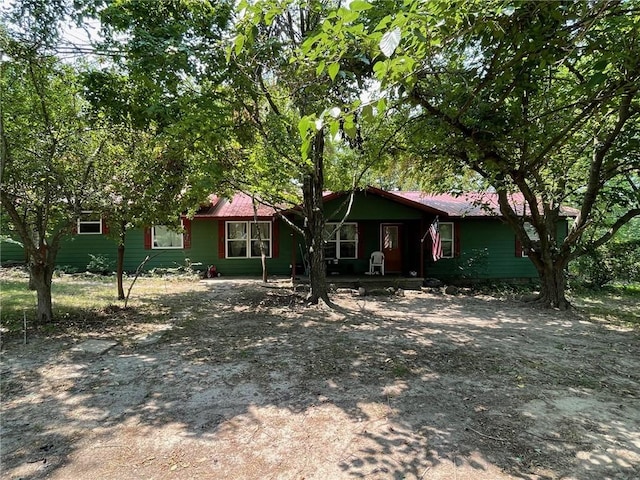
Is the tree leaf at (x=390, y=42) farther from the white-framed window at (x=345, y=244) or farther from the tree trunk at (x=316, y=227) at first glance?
the white-framed window at (x=345, y=244)

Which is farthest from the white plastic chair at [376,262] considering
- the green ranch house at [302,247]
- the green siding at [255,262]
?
the green siding at [255,262]

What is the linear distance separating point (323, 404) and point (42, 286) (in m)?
5.60

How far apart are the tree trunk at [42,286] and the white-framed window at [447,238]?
11.7 m

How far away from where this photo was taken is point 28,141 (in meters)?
5.72

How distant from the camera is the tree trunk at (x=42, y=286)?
249 inches

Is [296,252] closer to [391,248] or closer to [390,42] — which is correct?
[391,248]

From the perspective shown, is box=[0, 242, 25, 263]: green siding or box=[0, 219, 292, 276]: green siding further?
box=[0, 242, 25, 263]: green siding

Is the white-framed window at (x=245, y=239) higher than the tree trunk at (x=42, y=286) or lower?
higher

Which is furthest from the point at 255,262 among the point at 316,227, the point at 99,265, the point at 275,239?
the point at 99,265

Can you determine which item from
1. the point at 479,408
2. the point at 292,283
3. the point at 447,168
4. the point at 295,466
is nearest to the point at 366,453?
the point at 295,466

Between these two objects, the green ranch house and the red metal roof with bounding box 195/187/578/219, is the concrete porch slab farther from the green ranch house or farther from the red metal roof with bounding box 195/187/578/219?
the green ranch house

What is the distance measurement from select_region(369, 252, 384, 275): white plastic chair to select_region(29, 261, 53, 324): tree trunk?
943 cm

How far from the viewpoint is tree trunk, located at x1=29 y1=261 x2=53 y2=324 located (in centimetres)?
633

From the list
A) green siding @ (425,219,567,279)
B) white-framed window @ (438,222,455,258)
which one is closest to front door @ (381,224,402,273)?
green siding @ (425,219,567,279)
